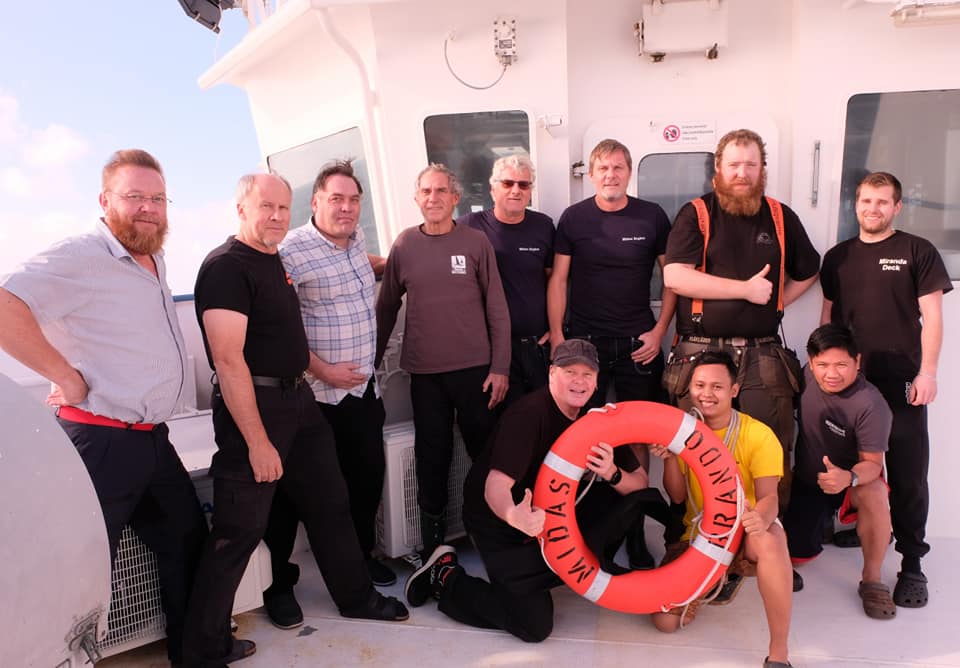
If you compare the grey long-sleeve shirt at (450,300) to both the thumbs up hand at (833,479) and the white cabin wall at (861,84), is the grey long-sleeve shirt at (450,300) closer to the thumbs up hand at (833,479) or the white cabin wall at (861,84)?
the thumbs up hand at (833,479)

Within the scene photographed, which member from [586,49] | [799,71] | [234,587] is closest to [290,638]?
[234,587]

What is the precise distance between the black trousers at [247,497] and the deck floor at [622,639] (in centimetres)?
31

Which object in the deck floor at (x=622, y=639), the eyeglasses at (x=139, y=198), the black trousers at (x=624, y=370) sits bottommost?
the deck floor at (x=622, y=639)

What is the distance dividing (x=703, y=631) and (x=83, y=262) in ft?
7.97

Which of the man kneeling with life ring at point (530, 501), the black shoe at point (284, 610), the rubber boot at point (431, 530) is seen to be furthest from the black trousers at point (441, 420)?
the black shoe at point (284, 610)

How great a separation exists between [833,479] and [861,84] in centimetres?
191

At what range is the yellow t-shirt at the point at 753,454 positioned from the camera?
2.46 metres

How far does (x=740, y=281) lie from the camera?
2.78 meters

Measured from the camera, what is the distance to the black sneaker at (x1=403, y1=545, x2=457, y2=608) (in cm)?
276

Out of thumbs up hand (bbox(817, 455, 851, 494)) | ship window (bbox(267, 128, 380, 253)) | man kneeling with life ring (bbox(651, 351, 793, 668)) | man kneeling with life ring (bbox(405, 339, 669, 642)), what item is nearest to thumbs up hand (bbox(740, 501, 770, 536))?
man kneeling with life ring (bbox(651, 351, 793, 668))

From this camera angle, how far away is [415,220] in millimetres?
3445

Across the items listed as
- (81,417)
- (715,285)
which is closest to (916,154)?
(715,285)

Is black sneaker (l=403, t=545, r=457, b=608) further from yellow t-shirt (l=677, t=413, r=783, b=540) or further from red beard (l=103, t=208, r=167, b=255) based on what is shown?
red beard (l=103, t=208, r=167, b=255)

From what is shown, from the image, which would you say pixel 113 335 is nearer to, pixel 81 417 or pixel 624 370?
pixel 81 417
